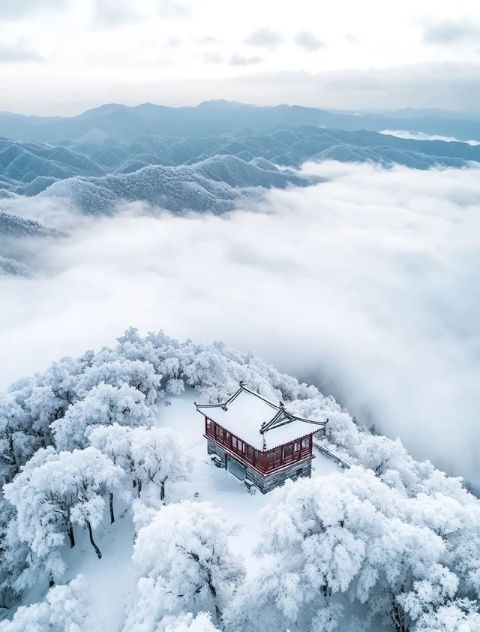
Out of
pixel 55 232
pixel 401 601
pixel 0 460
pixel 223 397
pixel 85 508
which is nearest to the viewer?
pixel 401 601

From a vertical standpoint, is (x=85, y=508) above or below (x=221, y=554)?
below

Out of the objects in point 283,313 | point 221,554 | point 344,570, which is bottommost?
point 283,313

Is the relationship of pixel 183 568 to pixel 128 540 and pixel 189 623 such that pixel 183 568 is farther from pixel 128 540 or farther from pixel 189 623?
pixel 128 540

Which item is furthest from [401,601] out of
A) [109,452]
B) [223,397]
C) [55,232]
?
[55,232]

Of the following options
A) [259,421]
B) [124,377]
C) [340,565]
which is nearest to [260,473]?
[259,421]

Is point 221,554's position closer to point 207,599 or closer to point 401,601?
point 207,599

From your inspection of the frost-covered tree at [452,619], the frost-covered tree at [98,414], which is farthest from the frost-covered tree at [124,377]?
the frost-covered tree at [452,619]

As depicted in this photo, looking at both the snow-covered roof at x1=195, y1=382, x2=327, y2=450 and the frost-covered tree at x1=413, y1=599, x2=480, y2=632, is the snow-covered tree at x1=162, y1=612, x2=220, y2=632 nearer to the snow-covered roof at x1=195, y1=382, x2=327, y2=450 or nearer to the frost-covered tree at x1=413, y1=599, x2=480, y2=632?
the frost-covered tree at x1=413, y1=599, x2=480, y2=632

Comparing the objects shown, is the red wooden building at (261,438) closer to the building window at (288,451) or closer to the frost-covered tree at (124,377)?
the building window at (288,451)
